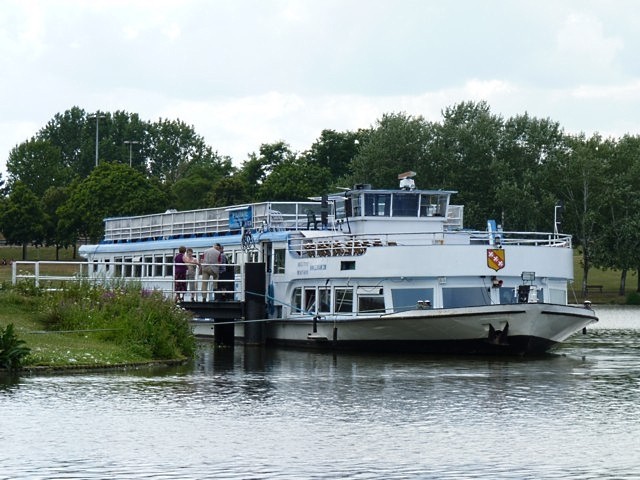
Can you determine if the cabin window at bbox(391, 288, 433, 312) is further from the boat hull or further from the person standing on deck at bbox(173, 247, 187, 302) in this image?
the person standing on deck at bbox(173, 247, 187, 302)

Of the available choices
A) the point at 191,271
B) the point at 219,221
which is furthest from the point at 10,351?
the point at 219,221

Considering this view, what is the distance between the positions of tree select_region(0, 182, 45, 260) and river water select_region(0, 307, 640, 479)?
86.7m

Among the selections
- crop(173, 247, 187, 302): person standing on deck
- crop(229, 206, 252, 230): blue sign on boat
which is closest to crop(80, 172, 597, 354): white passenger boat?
crop(229, 206, 252, 230): blue sign on boat

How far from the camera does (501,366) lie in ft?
124

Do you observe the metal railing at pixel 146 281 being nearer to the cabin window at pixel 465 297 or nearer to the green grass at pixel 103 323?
the green grass at pixel 103 323

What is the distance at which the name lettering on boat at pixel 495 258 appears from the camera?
41.4 m

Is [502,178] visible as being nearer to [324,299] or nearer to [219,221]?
[219,221]

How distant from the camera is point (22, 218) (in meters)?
121

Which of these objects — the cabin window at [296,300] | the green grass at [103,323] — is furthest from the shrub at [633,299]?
the green grass at [103,323]

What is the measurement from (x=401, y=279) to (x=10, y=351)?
14174mm

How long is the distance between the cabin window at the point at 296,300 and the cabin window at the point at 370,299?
3.39 m

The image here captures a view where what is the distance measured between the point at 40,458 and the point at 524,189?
7717cm

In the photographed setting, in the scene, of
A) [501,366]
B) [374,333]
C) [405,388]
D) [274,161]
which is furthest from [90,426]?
[274,161]

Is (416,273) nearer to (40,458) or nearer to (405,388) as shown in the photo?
(405,388)
